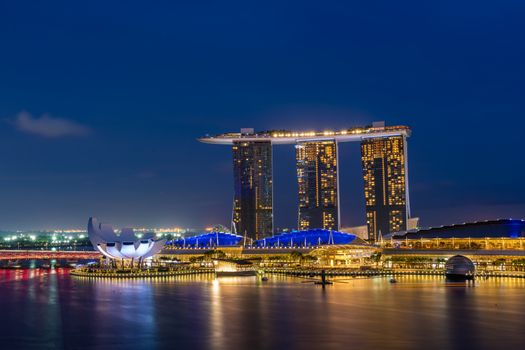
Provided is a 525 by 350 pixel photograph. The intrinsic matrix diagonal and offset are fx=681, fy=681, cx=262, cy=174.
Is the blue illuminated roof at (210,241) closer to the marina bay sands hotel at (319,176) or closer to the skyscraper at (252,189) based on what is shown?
the marina bay sands hotel at (319,176)

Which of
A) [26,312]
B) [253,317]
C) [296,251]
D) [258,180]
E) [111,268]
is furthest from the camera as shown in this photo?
[258,180]

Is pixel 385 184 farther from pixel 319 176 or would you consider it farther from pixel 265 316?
pixel 265 316

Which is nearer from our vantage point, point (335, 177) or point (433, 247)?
point (433, 247)

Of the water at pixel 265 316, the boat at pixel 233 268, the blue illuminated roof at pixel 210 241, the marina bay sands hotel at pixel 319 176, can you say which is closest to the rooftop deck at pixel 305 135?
the marina bay sands hotel at pixel 319 176

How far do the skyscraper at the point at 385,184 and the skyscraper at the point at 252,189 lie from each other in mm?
22119

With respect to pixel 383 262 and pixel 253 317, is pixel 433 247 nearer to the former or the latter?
pixel 383 262

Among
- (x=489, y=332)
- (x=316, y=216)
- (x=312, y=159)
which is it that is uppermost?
(x=312, y=159)

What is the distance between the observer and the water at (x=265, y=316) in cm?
3400

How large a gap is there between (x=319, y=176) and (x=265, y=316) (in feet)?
374

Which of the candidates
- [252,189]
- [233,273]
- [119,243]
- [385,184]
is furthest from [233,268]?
[252,189]

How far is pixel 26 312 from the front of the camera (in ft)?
151

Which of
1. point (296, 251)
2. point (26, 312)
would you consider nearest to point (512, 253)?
point (296, 251)

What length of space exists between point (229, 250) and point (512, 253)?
41.6m

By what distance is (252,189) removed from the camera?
505 ft
